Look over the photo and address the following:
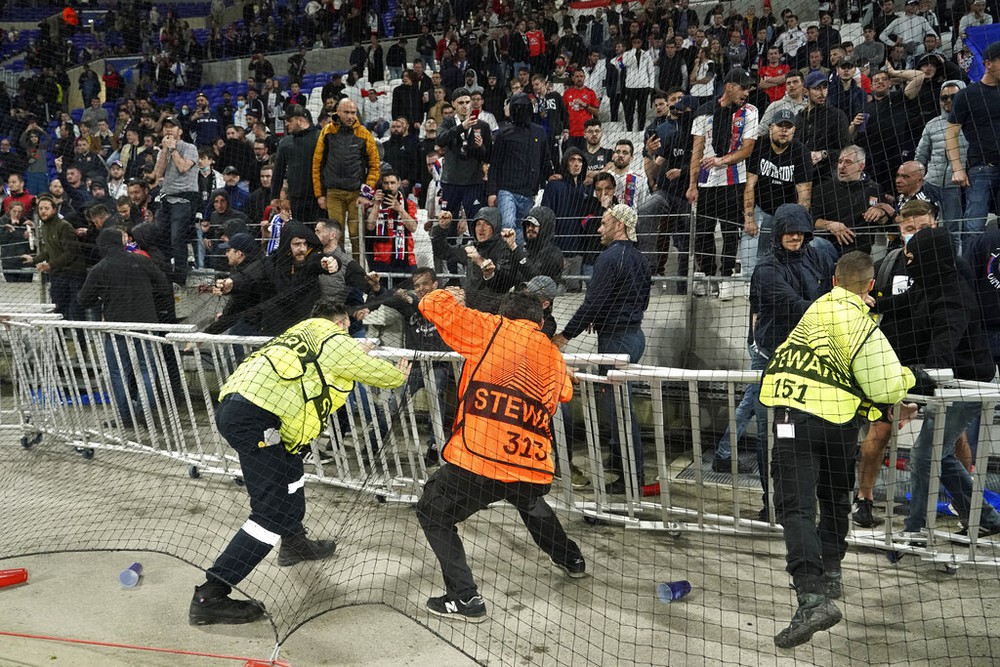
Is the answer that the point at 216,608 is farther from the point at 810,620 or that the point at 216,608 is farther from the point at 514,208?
the point at 514,208

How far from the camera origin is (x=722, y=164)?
22.9 ft

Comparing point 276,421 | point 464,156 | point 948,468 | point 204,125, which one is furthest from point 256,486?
point 204,125

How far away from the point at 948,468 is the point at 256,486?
3.57 m

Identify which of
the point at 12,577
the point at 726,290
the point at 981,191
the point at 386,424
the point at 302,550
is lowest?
the point at 302,550

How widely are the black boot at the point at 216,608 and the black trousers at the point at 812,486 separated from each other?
2.56 m

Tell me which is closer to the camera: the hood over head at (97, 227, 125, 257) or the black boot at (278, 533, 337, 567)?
the black boot at (278, 533, 337, 567)

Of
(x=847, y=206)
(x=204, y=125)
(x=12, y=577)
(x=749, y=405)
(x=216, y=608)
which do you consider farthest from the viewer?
(x=204, y=125)

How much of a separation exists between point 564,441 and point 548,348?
105 cm

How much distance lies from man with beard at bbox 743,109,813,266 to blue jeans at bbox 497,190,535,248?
1903mm

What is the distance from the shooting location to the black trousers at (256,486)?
4.55 m

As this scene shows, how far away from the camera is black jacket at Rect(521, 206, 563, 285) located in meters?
6.43

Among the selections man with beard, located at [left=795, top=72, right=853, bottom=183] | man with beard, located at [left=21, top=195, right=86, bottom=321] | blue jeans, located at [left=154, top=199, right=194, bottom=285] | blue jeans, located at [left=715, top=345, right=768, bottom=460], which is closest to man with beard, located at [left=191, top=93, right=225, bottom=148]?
blue jeans, located at [left=154, top=199, right=194, bottom=285]

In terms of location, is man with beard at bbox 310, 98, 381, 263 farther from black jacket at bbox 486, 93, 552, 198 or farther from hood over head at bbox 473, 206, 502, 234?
hood over head at bbox 473, 206, 502, 234

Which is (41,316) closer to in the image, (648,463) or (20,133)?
(648,463)
